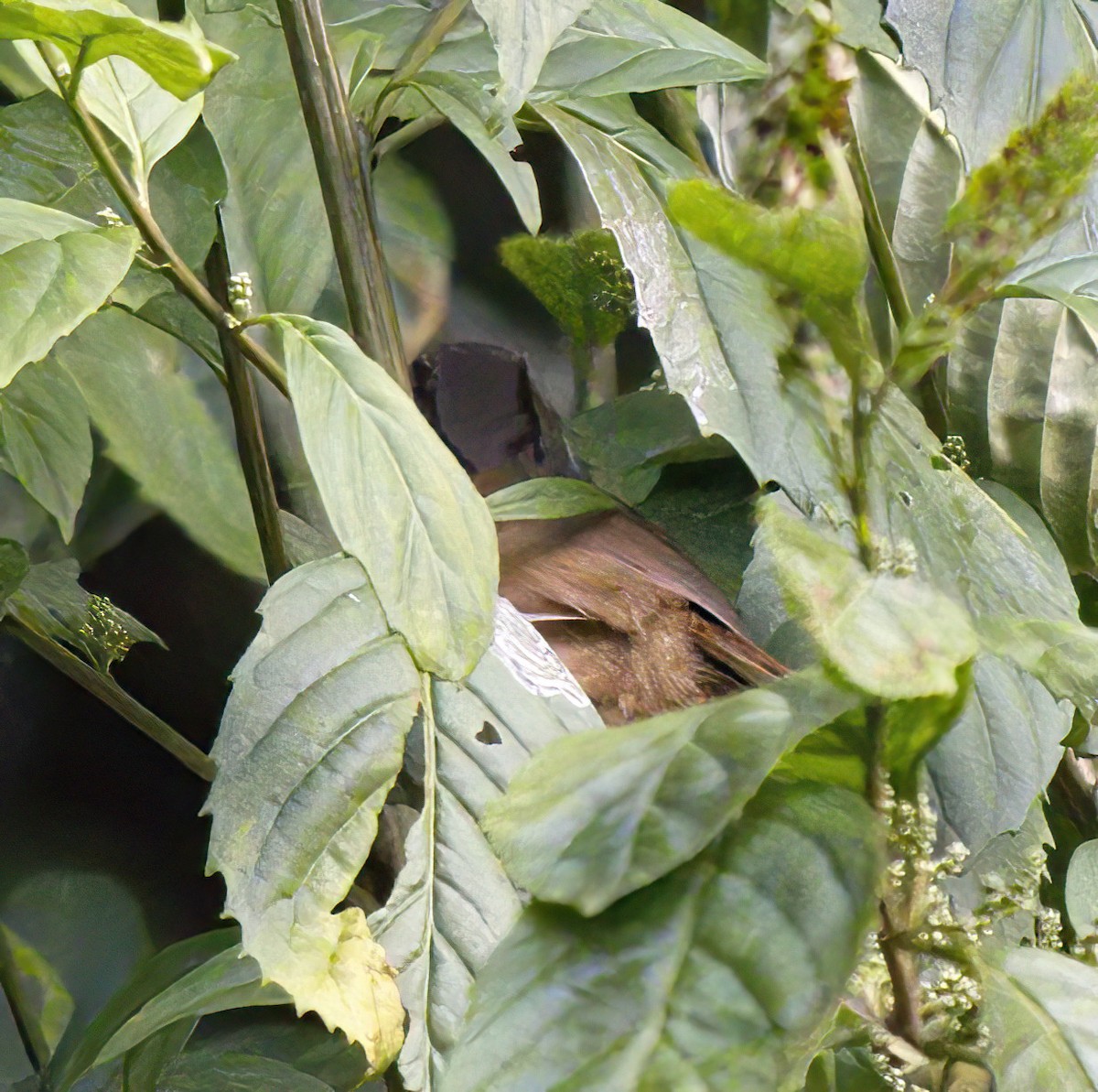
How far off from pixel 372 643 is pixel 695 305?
6.6 inches

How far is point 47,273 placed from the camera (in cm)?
33

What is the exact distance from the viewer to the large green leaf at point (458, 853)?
0.33 meters

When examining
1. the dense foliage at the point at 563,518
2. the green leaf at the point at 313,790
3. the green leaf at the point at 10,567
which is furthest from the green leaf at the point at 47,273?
the green leaf at the point at 10,567

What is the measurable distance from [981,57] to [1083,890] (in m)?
0.34

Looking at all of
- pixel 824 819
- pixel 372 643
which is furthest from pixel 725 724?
pixel 372 643

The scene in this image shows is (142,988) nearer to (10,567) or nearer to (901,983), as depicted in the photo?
(10,567)

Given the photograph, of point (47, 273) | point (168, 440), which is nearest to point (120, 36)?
point (47, 273)

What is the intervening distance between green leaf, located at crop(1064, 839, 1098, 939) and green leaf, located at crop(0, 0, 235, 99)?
0.43 meters

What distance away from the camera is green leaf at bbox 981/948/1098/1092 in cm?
23

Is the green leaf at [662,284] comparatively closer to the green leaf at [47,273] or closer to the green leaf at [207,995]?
the green leaf at [47,273]

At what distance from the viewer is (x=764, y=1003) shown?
0.18 metres

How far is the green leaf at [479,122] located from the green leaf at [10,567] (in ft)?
1.01

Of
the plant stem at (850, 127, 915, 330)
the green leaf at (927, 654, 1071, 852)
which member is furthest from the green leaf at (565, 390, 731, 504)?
the green leaf at (927, 654, 1071, 852)

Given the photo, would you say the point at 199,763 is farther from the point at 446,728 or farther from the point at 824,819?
the point at 824,819
